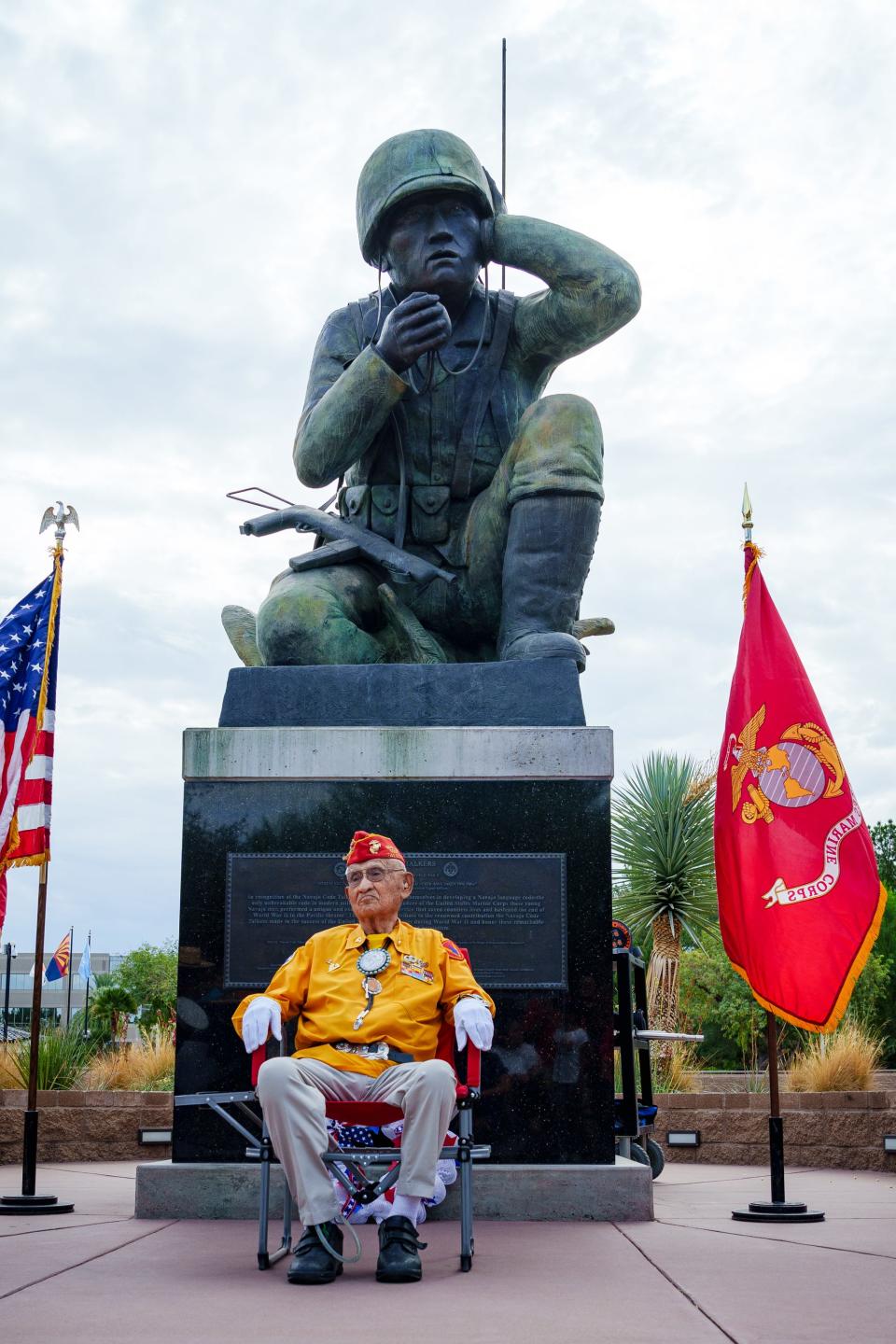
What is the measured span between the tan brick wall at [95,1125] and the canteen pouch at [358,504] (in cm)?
457

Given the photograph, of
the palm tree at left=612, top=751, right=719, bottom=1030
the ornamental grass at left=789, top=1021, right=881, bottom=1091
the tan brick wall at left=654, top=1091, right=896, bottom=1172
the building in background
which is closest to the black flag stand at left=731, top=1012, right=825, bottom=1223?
the tan brick wall at left=654, top=1091, right=896, bottom=1172

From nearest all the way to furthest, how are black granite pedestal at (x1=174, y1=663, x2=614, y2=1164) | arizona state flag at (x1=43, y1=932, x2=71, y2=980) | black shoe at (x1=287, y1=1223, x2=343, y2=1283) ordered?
black shoe at (x1=287, y1=1223, x2=343, y2=1283), black granite pedestal at (x1=174, y1=663, x2=614, y2=1164), arizona state flag at (x1=43, y1=932, x2=71, y2=980)

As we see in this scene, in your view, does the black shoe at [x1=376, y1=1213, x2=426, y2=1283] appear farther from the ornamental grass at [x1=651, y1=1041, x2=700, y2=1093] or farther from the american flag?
the ornamental grass at [x1=651, y1=1041, x2=700, y2=1093]

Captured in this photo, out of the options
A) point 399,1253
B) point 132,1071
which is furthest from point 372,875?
point 132,1071

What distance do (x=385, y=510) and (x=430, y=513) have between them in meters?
0.22

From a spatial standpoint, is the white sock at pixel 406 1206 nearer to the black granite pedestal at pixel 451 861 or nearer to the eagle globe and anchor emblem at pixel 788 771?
the black granite pedestal at pixel 451 861

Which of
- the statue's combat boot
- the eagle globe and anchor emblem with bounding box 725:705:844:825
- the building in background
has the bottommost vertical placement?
the building in background

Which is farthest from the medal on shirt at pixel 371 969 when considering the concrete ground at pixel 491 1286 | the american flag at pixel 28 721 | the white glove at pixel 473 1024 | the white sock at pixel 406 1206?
the american flag at pixel 28 721

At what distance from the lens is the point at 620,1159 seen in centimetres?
536

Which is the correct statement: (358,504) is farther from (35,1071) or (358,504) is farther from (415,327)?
(35,1071)

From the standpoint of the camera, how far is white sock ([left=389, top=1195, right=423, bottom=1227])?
12.4 ft

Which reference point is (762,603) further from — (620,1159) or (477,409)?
(620,1159)

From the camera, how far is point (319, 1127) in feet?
12.7

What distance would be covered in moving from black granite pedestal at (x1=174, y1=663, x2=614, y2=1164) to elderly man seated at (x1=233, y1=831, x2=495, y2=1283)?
0.84 metres
